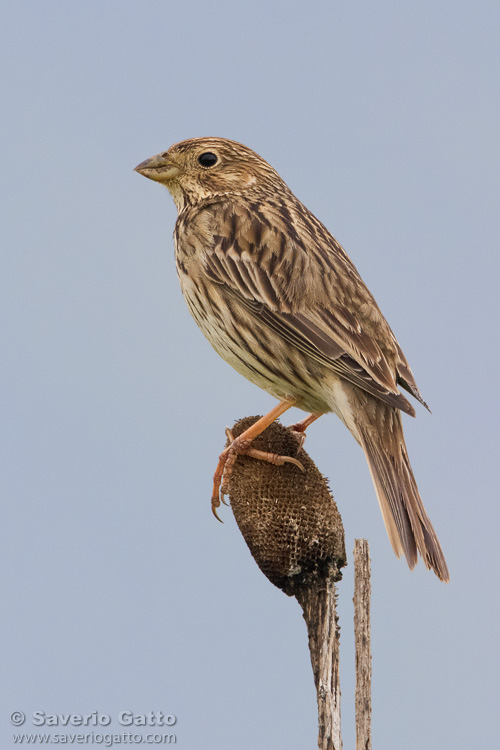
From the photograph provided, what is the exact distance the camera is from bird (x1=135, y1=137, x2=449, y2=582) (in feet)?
20.8

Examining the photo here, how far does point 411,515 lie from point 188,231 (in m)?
2.98

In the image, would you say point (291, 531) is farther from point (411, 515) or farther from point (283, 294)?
point (283, 294)

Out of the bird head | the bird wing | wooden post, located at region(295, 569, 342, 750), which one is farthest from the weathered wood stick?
the bird head

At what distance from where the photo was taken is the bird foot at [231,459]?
18.8 feet

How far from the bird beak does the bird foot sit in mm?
2737

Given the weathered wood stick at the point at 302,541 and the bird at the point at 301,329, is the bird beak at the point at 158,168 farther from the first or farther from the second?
the weathered wood stick at the point at 302,541

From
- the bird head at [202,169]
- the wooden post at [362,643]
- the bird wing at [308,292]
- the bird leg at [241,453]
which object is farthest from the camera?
the bird head at [202,169]

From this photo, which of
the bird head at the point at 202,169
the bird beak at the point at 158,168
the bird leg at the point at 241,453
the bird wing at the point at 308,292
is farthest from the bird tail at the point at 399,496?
the bird beak at the point at 158,168

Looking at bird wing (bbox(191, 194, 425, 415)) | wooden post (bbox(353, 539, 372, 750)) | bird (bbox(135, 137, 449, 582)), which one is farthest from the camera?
bird wing (bbox(191, 194, 425, 415))

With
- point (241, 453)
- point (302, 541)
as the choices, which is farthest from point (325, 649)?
point (241, 453)

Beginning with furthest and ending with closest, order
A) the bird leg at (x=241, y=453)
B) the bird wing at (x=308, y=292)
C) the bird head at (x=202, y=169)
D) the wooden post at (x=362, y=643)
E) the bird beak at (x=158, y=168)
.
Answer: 1. the bird beak at (x=158, y=168)
2. the bird head at (x=202, y=169)
3. the bird wing at (x=308, y=292)
4. the bird leg at (x=241, y=453)
5. the wooden post at (x=362, y=643)

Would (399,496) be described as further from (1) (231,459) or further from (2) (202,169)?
(2) (202,169)

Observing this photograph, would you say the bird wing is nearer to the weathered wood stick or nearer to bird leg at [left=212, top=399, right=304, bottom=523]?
bird leg at [left=212, top=399, right=304, bottom=523]

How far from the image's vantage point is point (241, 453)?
19.9 ft
